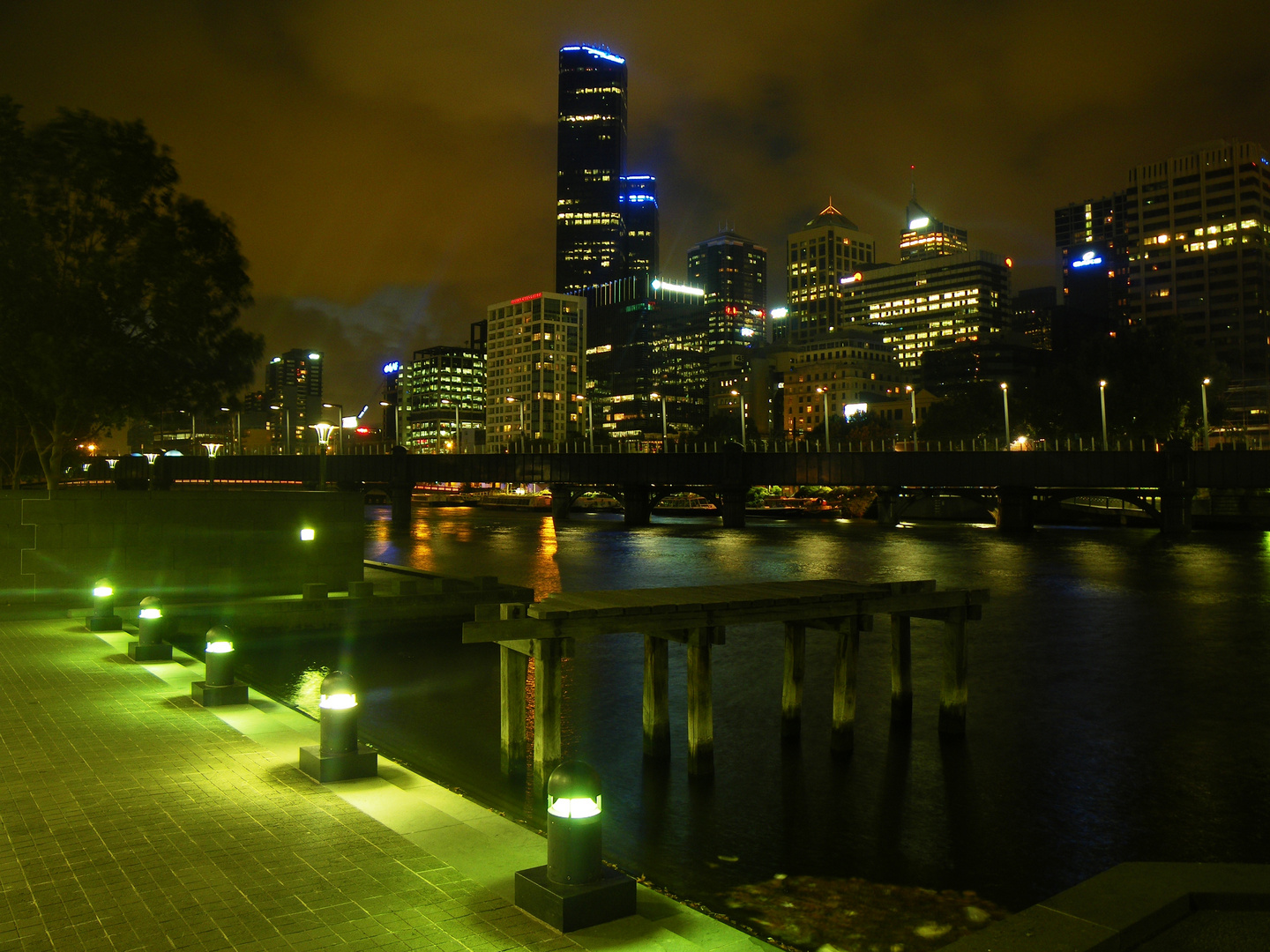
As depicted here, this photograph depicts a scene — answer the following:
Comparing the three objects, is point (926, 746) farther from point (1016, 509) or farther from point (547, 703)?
point (1016, 509)

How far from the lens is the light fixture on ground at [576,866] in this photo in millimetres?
7152

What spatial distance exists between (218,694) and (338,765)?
509cm

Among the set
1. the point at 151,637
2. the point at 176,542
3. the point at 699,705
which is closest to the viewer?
the point at 699,705

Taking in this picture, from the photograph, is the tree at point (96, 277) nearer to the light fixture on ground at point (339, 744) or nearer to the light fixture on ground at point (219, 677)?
the light fixture on ground at point (219, 677)

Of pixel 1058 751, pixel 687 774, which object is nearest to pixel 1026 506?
pixel 1058 751

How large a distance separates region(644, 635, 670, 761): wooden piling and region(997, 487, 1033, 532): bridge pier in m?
81.5

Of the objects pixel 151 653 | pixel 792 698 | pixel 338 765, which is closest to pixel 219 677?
pixel 151 653

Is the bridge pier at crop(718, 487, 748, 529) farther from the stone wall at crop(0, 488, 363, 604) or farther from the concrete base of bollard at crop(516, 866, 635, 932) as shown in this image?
the concrete base of bollard at crop(516, 866, 635, 932)

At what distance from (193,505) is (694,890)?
882 inches

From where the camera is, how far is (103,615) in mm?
22391

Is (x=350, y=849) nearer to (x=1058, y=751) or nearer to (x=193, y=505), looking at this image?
(x=1058, y=751)

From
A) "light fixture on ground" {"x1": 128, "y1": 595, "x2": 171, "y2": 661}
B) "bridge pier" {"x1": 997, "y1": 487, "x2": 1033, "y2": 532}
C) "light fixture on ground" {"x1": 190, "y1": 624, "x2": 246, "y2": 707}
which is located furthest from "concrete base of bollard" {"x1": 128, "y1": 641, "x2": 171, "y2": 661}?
"bridge pier" {"x1": 997, "y1": 487, "x2": 1033, "y2": 532}

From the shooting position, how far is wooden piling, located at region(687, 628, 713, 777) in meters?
16.2

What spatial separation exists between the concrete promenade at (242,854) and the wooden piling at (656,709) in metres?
5.84
